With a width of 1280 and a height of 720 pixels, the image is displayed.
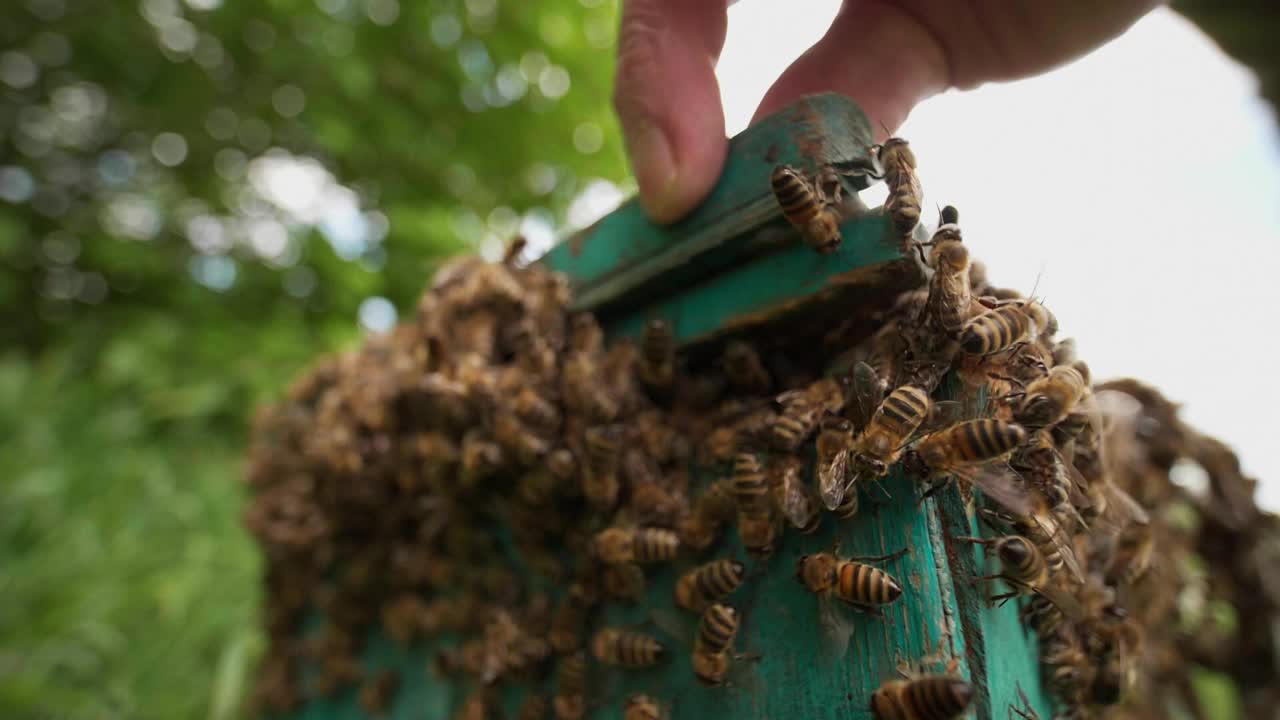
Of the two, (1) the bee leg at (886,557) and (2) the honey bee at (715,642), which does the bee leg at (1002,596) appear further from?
(2) the honey bee at (715,642)

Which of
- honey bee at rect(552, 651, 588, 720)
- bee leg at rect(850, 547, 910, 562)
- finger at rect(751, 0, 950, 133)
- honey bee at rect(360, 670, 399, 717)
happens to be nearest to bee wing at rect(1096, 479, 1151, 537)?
bee leg at rect(850, 547, 910, 562)

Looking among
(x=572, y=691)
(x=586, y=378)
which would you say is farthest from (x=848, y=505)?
(x=572, y=691)

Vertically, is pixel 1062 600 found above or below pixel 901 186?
below

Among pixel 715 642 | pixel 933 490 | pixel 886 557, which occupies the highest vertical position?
pixel 933 490

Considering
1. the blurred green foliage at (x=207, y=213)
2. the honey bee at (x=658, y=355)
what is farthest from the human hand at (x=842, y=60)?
the blurred green foliage at (x=207, y=213)

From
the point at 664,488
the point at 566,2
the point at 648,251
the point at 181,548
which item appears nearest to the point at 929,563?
the point at 664,488

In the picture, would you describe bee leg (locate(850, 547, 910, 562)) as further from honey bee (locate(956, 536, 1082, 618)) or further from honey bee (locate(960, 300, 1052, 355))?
honey bee (locate(960, 300, 1052, 355))

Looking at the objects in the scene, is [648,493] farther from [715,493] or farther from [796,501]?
[796,501]

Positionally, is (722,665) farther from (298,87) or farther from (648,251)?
(298,87)
